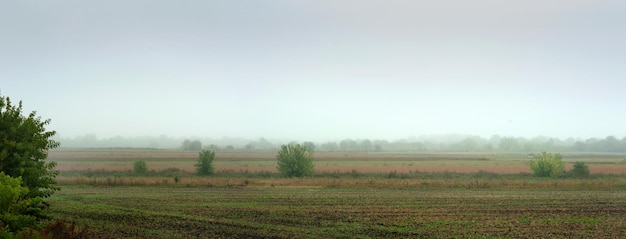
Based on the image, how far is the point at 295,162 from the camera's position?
220ft

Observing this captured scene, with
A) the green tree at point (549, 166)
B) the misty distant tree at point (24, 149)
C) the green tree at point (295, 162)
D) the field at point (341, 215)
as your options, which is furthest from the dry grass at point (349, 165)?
the misty distant tree at point (24, 149)

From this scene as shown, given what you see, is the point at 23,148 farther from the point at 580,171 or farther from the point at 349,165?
the point at 349,165

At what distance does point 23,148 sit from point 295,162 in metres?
48.4

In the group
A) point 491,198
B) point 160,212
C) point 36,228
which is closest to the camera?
point 36,228

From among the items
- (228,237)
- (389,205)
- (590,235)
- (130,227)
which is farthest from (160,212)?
(590,235)

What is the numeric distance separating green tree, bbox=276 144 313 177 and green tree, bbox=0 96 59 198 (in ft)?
153

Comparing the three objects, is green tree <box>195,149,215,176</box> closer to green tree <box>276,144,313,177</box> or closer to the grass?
green tree <box>276,144,313,177</box>

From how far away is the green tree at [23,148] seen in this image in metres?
19.4

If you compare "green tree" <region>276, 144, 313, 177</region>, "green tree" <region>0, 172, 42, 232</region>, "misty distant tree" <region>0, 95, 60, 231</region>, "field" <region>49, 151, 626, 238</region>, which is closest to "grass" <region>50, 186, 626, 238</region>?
"field" <region>49, 151, 626, 238</region>

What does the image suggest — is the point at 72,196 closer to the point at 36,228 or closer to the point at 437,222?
the point at 36,228

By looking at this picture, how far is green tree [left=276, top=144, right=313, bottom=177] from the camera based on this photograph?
66.9 metres

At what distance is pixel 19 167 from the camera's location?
19.5 meters

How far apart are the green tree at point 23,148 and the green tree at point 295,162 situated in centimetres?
4663

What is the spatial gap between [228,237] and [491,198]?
24.5 meters
